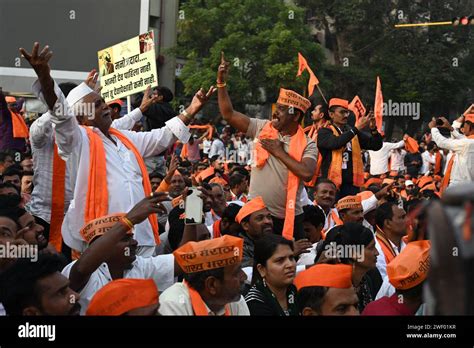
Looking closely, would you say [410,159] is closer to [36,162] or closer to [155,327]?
[36,162]

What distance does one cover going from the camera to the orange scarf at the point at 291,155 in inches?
234

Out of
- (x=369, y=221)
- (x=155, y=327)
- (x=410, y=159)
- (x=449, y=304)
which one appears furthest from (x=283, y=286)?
(x=410, y=159)

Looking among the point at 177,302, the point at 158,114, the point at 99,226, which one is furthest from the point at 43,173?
the point at 158,114

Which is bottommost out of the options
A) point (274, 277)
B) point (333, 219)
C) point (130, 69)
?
point (274, 277)

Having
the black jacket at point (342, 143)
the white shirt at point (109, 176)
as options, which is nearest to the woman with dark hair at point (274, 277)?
the white shirt at point (109, 176)

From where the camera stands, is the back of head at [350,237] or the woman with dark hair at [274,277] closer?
the woman with dark hair at [274,277]

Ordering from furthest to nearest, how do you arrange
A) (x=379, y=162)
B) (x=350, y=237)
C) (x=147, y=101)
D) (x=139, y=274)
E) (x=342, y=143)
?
(x=379, y=162)
(x=342, y=143)
(x=147, y=101)
(x=350, y=237)
(x=139, y=274)

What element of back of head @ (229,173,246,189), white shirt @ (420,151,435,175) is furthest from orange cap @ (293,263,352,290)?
white shirt @ (420,151,435,175)

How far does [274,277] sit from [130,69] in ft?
15.0

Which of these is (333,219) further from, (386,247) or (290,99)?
(290,99)

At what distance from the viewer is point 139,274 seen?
4441 millimetres

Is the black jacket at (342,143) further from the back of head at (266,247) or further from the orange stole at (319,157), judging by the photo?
the back of head at (266,247)

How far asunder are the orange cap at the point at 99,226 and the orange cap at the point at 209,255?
62 cm

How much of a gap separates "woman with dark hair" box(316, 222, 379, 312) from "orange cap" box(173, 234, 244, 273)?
116cm
